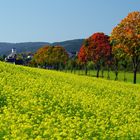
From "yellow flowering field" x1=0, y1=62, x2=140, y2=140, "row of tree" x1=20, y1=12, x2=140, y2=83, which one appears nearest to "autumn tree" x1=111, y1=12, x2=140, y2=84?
"row of tree" x1=20, y1=12, x2=140, y2=83

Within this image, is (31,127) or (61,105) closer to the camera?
(31,127)

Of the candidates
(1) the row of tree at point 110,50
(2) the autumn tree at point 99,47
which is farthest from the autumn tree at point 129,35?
(2) the autumn tree at point 99,47

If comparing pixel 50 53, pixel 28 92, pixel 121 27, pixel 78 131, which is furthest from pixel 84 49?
pixel 78 131

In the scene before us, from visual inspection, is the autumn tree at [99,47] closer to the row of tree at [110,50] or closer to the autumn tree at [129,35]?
the row of tree at [110,50]

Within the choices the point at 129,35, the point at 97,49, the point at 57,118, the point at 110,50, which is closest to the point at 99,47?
the point at 97,49

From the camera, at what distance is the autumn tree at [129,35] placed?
262 ft

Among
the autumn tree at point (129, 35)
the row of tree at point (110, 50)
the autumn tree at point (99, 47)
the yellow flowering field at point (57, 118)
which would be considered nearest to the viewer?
the yellow flowering field at point (57, 118)

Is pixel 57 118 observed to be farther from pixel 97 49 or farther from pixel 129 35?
pixel 97 49

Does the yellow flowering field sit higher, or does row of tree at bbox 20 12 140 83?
row of tree at bbox 20 12 140 83

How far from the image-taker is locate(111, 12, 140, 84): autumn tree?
8000 centimetres

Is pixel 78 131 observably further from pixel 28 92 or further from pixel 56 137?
pixel 28 92

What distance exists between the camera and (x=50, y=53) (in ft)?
529

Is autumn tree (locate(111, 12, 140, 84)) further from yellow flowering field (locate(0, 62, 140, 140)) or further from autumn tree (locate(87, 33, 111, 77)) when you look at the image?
yellow flowering field (locate(0, 62, 140, 140))

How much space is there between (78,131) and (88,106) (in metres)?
7.71
